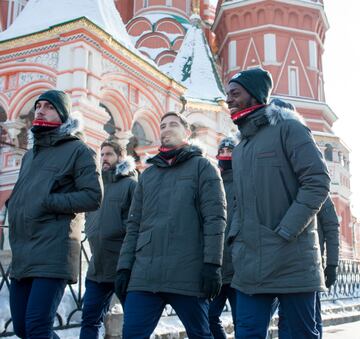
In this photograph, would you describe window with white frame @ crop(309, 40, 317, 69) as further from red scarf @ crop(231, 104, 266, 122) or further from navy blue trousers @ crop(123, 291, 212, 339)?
navy blue trousers @ crop(123, 291, 212, 339)

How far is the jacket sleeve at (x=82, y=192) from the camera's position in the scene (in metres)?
2.63

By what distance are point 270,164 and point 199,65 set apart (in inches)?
566

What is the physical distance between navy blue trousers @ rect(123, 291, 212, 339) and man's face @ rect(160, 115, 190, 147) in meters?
0.91

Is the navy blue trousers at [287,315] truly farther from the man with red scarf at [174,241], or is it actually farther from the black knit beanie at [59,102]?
the black knit beanie at [59,102]

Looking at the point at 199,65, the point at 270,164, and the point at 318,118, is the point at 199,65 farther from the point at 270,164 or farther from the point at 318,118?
the point at 270,164

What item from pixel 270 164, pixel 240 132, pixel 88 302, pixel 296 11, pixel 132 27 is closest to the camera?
pixel 270 164

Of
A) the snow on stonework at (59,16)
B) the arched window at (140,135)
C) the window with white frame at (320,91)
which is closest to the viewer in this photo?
the snow on stonework at (59,16)

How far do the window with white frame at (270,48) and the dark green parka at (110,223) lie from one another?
17.8 meters

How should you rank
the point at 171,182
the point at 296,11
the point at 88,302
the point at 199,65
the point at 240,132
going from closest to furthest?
the point at 240,132 → the point at 171,182 → the point at 88,302 → the point at 199,65 → the point at 296,11

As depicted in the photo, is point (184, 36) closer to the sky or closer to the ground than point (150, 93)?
closer to the sky

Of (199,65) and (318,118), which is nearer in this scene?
(199,65)

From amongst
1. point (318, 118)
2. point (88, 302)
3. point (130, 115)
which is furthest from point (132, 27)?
point (88, 302)

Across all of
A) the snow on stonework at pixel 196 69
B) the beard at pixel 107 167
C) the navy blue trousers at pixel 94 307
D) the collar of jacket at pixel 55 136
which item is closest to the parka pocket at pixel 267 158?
the collar of jacket at pixel 55 136

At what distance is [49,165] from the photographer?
2764mm
